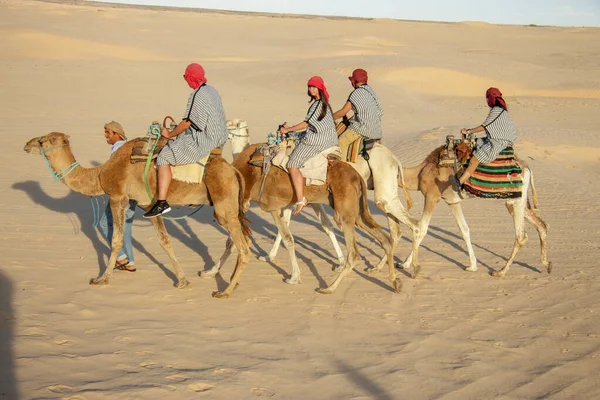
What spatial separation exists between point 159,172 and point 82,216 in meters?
4.93

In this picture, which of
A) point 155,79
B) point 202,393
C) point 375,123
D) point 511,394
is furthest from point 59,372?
point 155,79

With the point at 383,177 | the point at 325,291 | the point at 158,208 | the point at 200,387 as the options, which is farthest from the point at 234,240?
the point at 200,387

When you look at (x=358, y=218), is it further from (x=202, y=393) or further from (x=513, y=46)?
(x=513, y=46)

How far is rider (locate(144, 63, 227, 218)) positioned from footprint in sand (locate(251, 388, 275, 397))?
10.4 ft

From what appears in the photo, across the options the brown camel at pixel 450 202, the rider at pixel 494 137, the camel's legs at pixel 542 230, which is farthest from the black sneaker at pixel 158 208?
the camel's legs at pixel 542 230

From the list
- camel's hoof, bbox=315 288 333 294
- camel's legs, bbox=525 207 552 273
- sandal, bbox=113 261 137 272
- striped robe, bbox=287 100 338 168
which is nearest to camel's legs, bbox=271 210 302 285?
camel's hoof, bbox=315 288 333 294

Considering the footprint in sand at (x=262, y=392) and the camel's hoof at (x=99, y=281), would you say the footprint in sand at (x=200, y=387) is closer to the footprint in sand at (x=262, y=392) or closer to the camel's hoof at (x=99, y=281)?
the footprint in sand at (x=262, y=392)

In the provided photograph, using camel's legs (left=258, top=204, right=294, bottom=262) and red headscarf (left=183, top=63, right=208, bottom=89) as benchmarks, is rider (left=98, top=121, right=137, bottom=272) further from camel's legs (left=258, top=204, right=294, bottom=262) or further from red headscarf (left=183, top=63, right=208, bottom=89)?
camel's legs (left=258, top=204, right=294, bottom=262)

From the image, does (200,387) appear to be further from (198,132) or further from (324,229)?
(324,229)

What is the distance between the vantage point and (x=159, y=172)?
8734mm

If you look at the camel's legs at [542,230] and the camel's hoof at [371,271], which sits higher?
the camel's legs at [542,230]

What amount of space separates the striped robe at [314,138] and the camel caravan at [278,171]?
0.05ft

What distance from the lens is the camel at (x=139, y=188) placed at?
8.88 meters

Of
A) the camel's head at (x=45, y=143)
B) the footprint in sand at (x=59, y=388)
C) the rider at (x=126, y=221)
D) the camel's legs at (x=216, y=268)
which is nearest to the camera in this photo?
the footprint in sand at (x=59, y=388)
